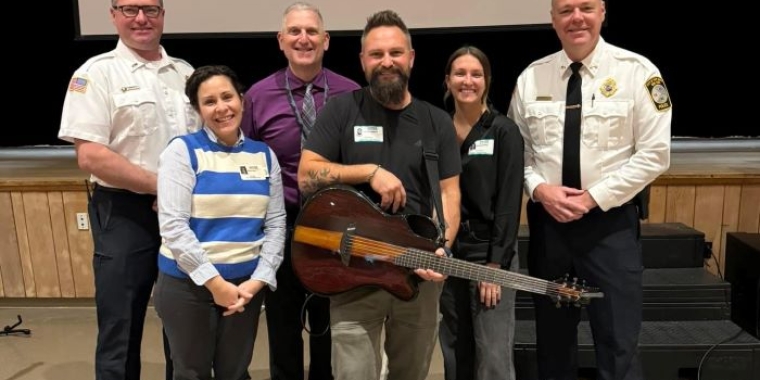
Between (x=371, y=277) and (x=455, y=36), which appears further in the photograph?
(x=455, y=36)

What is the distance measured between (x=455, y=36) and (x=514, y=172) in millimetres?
2374

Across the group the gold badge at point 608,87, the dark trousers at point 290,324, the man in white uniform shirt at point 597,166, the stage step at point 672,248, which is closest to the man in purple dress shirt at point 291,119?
the dark trousers at point 290,324

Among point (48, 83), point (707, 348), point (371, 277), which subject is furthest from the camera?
point (48, 83)

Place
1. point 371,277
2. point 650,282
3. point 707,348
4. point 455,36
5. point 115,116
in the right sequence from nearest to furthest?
point 371,277 < point 115,116 < point 707,348 < point 650,282 < point 455,36

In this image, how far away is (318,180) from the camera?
1858 mm

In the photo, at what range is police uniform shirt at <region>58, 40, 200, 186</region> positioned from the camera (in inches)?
81.7

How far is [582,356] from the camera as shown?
264cm

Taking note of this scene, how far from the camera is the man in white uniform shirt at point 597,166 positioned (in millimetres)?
2051

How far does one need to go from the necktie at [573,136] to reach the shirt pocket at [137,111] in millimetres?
1509

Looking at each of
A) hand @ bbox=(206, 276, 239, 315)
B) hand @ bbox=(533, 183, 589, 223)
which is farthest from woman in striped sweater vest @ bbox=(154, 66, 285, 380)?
hand @ bbox=(533, 183, 589, 223)

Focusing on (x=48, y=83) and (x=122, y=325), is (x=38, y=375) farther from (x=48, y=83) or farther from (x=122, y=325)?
(x=48, y=83)

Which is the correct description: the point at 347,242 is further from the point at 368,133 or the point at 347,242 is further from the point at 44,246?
the point at 44,246

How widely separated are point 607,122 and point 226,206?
53.3 inches

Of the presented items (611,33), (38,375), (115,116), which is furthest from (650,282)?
(38,375)
